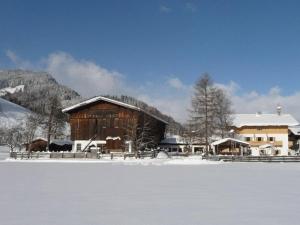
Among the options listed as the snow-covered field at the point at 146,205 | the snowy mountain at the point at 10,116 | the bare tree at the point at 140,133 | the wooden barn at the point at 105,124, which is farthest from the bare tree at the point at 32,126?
the snowy mountain at the point at 10,116

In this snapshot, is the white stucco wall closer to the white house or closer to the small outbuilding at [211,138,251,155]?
the white house

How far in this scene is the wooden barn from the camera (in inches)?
2281

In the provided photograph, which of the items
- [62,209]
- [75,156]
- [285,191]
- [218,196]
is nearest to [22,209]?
[62,209]

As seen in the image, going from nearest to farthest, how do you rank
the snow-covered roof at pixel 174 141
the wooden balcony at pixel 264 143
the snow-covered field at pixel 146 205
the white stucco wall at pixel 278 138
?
the snow-covered field at pixel 146 205 → the snow-covered roof at pixel 174 141 → the white stucco wall at pixel 278 138 → the wooden balcony at pixel 264 143

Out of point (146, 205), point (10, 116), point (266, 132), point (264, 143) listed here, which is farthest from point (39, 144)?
point (10, 116)

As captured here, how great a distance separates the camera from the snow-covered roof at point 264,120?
6988 cm

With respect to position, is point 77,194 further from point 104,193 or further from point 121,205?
point 121,205

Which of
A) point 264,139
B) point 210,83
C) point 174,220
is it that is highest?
point 210,83

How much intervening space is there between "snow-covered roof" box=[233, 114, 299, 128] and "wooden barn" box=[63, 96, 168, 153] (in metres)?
18.3

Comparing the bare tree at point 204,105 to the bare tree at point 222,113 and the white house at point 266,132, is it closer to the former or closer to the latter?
the bare tree at point 222,113

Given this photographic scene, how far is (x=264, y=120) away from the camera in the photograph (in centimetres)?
7125

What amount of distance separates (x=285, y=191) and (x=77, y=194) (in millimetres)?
7275

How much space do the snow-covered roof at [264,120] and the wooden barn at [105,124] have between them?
18305mm

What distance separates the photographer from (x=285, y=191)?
49.6ft
